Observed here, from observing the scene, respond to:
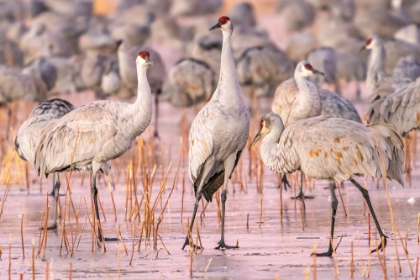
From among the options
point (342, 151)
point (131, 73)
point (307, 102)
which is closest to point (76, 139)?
point (342, 151)

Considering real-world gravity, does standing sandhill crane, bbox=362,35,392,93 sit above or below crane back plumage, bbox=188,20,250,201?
above

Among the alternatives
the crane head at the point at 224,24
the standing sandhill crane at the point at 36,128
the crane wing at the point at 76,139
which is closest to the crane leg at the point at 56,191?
the standing sandhill crane at the point at 36,128

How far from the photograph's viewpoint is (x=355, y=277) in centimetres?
652

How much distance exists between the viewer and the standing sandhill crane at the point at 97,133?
28.0ft

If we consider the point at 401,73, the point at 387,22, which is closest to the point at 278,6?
the point at 387,22

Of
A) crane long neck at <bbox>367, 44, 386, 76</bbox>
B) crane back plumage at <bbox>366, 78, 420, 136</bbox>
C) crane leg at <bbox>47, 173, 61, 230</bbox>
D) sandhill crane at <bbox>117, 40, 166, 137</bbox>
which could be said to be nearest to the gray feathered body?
crane leg at <bbox>47, 173, 61, 230</bbox>

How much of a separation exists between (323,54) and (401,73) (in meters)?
6.92

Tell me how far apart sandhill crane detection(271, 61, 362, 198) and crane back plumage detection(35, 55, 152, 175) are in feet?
6.94

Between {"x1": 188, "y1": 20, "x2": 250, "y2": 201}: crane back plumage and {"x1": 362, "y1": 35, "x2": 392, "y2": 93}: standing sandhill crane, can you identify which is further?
{"x1": 362, "y1": 35, "x2": 392, "y2": 93}: standing sandhill crane

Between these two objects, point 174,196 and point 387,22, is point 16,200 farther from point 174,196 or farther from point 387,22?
point 387,22

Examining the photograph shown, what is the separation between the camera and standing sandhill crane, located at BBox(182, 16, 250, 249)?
26.2 ft

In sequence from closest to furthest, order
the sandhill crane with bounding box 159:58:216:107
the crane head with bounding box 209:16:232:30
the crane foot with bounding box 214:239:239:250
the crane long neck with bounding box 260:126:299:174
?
the crane foot with bounding box 214:239:239:250, the crane long neck with bounding box 260:126:299:174, the crane head with bounding box 209:16:232:30, the sandhill crane with bounding box 159:58:216:107

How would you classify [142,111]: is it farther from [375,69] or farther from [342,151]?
[375,69]

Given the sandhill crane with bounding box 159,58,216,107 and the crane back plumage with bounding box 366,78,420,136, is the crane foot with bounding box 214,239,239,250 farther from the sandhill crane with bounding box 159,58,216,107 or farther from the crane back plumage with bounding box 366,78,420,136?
the sandhill crane with bounding box 159,58,216,107
